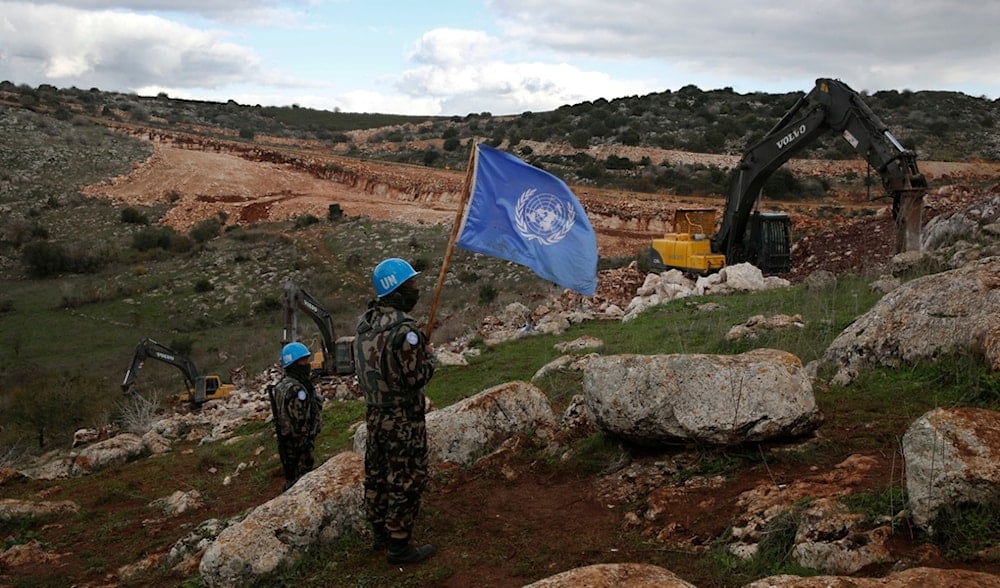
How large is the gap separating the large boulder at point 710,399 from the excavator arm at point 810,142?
36.8ft

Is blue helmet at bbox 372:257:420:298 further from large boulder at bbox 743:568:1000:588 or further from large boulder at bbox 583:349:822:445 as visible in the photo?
large boulder at bbox 743:568:1000:588

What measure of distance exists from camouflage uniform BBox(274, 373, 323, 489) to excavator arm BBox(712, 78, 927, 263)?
12487 millimetres

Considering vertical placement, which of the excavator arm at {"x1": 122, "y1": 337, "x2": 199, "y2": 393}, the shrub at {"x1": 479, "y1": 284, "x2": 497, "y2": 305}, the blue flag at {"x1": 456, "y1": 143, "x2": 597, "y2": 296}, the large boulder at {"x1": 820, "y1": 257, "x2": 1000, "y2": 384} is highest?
the blue flag at {"x1": 456, "y1": 143, "x2": 597, "y2": 296}

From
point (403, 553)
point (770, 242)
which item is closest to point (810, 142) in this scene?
point (770, 242)

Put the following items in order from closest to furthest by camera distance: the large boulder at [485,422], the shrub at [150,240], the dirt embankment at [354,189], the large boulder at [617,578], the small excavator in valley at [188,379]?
the large boulder at [617,578], the large boulder at [485,422], the small excavator in valley at [188,379], the dirt embankment at [354,189], the shrub at [150,240]

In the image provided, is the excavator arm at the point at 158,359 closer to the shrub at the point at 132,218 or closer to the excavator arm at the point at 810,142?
the excavator arm at the point at 810,142

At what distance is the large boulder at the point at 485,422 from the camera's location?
7.34 meters

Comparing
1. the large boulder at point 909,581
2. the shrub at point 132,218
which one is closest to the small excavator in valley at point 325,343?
the large boulder at point 909,581

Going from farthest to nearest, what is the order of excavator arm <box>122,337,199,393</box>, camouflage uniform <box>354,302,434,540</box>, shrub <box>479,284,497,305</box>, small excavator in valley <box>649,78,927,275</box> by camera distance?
shrub <box>479,284,497,305</box> < excavator arm <box>122,337,199,393</box> < small excavator in valley <box>649,78,927,275</box> < camouflage uniform <box>354,302,434,540</box>

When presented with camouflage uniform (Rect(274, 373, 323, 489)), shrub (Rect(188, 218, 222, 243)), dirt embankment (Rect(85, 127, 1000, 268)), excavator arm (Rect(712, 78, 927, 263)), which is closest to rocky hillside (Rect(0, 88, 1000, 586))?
camouflage uniform (Rect(274, 373, 323, 489))

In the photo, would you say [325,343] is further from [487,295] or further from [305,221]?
[305,221]

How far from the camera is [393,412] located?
539 cm

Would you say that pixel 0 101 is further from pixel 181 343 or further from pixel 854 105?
pixel 854 105

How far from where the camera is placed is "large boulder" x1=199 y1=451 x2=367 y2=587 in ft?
18.0
